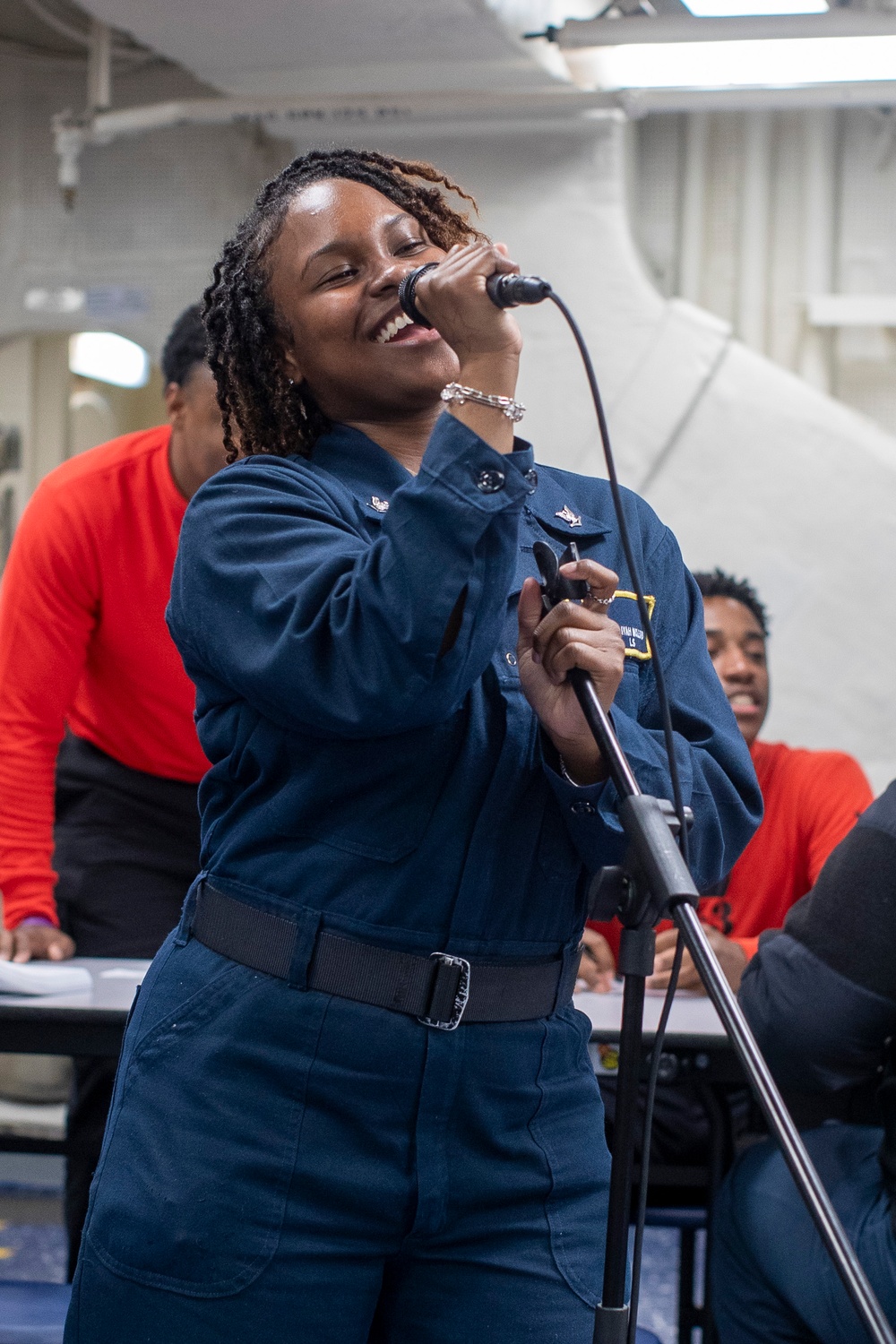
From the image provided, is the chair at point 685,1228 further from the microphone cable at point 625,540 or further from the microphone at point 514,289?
the microphone at point 514,289

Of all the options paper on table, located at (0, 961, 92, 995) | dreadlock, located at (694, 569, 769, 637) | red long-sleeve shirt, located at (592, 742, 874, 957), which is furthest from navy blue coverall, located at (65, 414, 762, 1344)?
dreadlock, located at (694, 569, 769, 637)

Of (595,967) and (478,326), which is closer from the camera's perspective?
(478,326)

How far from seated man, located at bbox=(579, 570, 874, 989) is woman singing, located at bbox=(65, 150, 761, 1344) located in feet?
5.85

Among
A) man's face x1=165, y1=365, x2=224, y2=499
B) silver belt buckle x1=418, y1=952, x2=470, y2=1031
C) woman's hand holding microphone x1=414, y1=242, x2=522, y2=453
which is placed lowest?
silver belt buckle x1=418, y1=952, x2=470, y2=1031

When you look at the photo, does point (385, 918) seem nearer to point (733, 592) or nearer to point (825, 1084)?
point (825, 1084)

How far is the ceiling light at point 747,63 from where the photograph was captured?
154 inches

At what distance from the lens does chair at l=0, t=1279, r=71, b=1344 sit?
5.88 feet

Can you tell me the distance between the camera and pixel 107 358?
549 centimetres

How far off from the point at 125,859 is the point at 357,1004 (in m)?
1.81

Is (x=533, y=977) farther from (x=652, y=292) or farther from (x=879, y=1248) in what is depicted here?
(x=652, y=292)

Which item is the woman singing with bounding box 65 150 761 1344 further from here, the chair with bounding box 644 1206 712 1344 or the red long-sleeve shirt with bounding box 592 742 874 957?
the red long-sleeve shirt with bounding box 592 742 874 957

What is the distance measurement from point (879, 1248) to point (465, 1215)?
923 millimetres

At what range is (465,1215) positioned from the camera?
44.0 inches

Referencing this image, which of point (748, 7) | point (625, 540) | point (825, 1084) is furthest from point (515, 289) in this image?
point (748, 7)
